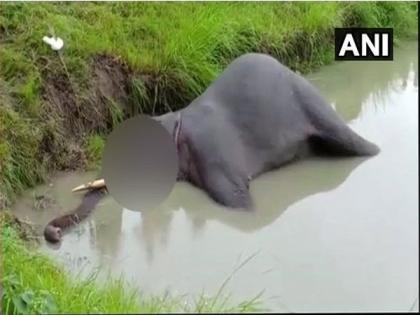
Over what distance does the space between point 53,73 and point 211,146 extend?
618mm

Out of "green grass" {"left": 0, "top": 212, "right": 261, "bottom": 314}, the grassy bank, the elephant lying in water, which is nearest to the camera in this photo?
"green grass" {"left": 0, "top": 212, "right": 261, "bottom": 314}

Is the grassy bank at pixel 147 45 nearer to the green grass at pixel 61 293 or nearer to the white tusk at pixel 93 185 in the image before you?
the white tusk at pixel 93 185

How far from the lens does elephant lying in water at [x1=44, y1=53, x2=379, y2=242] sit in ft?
3.42

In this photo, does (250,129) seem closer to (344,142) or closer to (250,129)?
(250,129)

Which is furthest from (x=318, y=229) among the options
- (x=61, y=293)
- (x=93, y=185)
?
(x=61, y=293)

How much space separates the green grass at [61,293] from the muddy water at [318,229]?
3 cm

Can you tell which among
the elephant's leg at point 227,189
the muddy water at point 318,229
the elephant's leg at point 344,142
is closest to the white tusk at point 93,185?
the muddy water at point 318,229

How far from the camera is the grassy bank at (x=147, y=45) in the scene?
3.78ft

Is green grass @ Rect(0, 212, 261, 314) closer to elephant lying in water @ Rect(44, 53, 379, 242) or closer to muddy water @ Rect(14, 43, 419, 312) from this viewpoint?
muddy water @ Rect(14, 43, 419, 312)

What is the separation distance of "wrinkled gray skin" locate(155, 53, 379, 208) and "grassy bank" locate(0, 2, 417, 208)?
97 mm

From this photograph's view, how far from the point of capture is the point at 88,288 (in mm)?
1166

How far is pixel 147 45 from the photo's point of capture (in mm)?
1238

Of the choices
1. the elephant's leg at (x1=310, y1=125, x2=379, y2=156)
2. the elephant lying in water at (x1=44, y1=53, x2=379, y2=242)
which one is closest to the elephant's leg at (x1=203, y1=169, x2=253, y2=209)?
the elephant lying in water at (x1=44, y1=53, x2=379, y2=242)

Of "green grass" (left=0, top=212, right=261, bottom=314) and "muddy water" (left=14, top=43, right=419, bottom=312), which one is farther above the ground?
"muddy water" (left=14, top=43, right=419, bottom=312)
